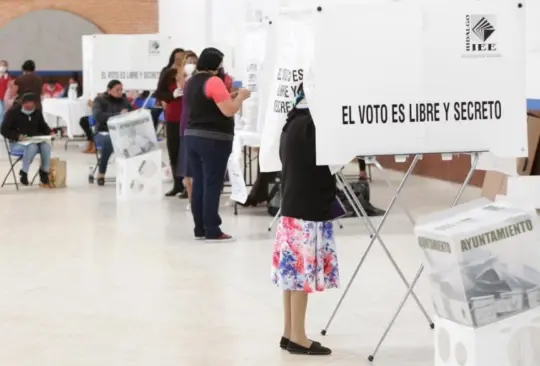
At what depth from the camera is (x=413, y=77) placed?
475cm

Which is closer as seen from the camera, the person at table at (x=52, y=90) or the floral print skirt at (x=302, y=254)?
the floral print skirt at (x=302, y=254)

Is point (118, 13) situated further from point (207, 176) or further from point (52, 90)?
point (207, 176)

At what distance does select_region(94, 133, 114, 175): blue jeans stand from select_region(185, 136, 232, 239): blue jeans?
14.2 feet

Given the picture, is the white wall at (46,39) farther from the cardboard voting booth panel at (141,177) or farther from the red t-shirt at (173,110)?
the red t-shirt at (173,110)

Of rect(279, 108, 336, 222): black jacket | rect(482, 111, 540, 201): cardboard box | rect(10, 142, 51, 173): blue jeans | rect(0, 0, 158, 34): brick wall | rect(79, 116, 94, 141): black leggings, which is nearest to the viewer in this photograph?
rect(279, 108, 336, 222): black jacket

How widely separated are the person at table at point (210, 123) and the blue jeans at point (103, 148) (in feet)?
14.9

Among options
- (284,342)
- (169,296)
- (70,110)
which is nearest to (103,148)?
(70,110)

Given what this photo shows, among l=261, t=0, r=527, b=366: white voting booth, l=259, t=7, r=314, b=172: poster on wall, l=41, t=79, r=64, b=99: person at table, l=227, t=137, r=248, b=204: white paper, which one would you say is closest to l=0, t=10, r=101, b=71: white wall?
l=41, t=79, r=64, b=99: person at table

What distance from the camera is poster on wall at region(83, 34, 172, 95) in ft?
46.3

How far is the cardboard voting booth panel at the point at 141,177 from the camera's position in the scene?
35.9 ft

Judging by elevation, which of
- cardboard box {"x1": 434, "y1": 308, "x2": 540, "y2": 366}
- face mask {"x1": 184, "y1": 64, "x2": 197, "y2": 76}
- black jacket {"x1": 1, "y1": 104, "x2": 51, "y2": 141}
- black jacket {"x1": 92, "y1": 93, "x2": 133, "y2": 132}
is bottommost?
cardboard box {"x1": 434, "y1": 308, "x2": 540, "y2": 366}

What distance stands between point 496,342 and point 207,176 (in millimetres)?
4426

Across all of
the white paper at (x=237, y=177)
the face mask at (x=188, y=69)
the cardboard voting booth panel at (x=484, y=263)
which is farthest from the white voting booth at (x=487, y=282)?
the face mask at (x=188, y=69)

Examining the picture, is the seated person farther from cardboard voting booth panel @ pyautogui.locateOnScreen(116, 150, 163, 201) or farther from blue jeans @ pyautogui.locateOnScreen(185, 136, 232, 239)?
blue jeans @ pyautogui.locateOnScreen(185, 136, 232, 239)
